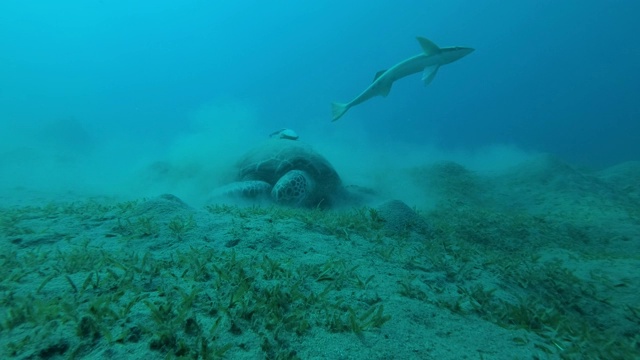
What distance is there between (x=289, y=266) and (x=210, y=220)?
4.76 ft

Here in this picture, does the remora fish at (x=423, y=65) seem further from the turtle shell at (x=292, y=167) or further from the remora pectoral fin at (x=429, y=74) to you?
the turtle shell at (x=292, y=167)

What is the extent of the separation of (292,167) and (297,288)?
550 centimetres

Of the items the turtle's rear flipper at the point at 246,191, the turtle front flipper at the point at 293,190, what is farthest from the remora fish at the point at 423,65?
the turtle's rear flipper at the point at 246,191

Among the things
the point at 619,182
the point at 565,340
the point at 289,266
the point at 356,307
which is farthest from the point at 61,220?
the point at 619,182

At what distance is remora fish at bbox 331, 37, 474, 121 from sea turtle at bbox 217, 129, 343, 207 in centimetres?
133

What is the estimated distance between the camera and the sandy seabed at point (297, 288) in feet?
5.84

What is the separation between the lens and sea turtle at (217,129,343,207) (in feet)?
22.6

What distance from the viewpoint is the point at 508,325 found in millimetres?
2338

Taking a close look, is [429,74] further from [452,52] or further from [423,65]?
[452,52]

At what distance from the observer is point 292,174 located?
278 inches

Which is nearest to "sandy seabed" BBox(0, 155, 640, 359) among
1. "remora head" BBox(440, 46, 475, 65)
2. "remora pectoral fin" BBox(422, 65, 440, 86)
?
"remora pectoral fin" BBox(422, 65, 440, 86)

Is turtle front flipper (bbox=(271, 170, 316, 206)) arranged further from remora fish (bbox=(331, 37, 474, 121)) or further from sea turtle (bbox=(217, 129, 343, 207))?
remora fish (bbox=(331, 37, 474, 121))

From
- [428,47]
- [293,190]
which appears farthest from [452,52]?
[293,190]

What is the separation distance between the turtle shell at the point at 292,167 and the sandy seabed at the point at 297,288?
136 inches
